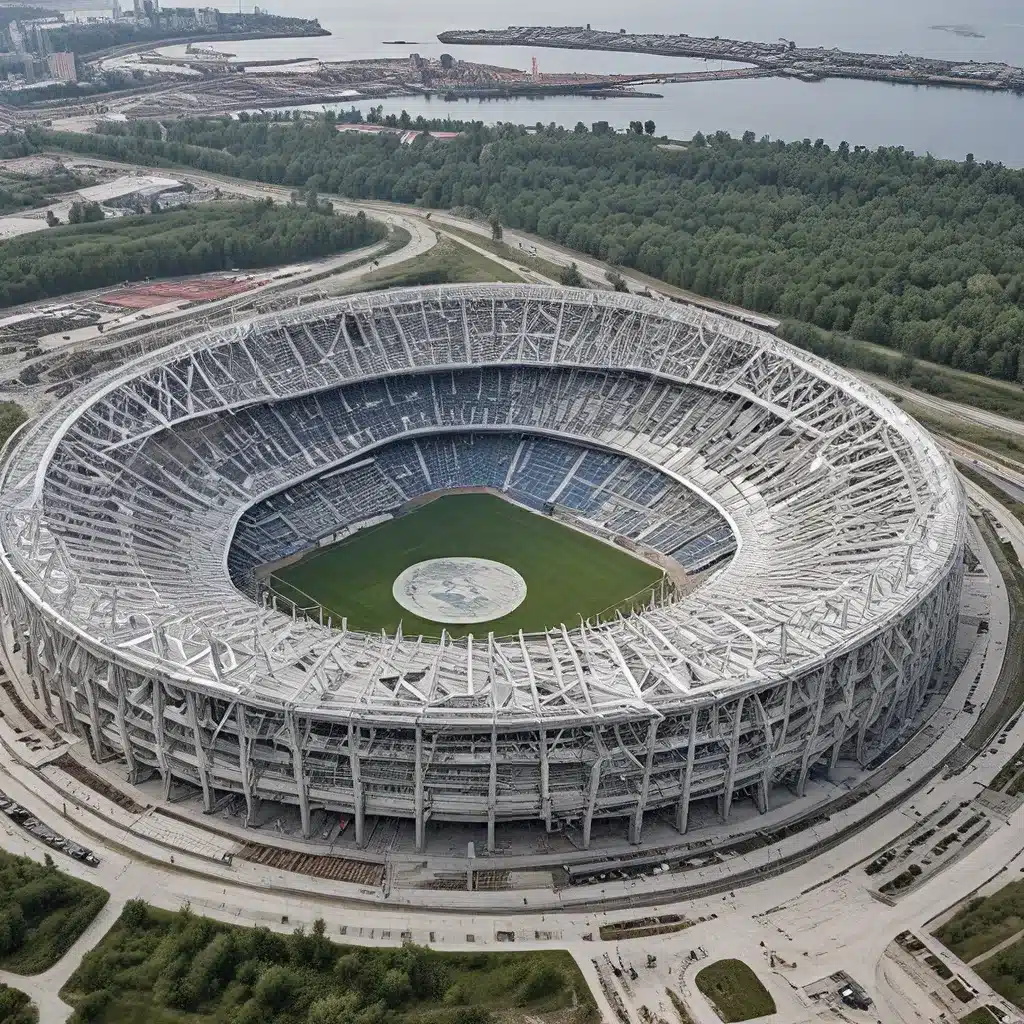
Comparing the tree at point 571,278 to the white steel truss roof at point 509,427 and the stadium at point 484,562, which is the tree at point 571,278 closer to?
the white steel truss roof at point 509,427

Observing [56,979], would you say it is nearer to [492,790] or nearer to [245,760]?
[245,760]

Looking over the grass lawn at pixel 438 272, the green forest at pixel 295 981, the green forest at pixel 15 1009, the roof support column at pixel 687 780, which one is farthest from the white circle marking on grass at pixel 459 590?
the grass lawn at pixel 438 272

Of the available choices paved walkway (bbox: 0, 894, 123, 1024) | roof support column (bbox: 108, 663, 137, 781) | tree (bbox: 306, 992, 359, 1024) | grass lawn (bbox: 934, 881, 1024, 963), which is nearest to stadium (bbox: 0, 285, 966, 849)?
roof support column (bbox: 108, 663, 137, 781)

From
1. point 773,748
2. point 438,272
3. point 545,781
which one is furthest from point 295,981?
point 438,272

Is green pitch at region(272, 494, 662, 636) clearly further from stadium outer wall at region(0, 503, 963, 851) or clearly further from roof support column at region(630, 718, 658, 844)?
roof support column at region(630, 718, 658, 844)

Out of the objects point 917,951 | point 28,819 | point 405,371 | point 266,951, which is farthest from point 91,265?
point 917,951

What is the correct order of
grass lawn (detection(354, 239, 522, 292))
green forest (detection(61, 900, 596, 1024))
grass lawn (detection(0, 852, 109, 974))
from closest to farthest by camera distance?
1. green forest (detection(61, 900, 596, 1024))
2. grass lawn (detection(0, 852, 109, 974))
3. grass lawn (detection(354, 239, 522, 292))
